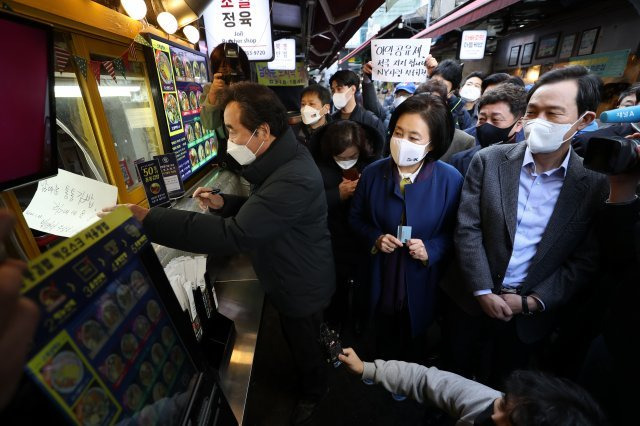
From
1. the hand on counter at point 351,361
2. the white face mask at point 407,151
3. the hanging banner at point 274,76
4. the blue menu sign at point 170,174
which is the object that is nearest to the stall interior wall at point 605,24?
the hanging banner at point 274,76

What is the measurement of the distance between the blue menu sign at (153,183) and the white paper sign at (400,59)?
377 centimetres

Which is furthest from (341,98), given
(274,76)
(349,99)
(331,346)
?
(274,76)

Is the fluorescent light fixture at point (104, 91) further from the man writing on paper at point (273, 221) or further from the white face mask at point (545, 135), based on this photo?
the white face mask at point (545, 135)

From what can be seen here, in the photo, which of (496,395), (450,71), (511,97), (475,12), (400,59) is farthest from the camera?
(475,12)

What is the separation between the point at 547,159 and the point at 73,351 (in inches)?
87.5

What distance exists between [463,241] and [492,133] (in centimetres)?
124

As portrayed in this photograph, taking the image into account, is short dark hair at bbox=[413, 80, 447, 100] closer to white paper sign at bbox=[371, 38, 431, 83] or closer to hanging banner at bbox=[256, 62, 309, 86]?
white paper sign at bbox=[371, 38, 431, 83]

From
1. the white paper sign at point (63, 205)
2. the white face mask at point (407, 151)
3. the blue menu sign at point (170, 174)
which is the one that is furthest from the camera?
the white face mask at point (407, 151)

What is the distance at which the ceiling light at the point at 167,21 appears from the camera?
2665mm

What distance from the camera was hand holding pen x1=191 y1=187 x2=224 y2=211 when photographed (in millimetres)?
1932

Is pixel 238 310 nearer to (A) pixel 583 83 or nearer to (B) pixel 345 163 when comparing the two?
(B) pixel 345 163

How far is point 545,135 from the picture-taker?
1.62 metres

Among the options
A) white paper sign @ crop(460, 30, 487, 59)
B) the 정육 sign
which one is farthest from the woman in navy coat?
white paper sign @ crop(460, 30, 487, 59)

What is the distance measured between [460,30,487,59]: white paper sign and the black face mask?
9.93 m
